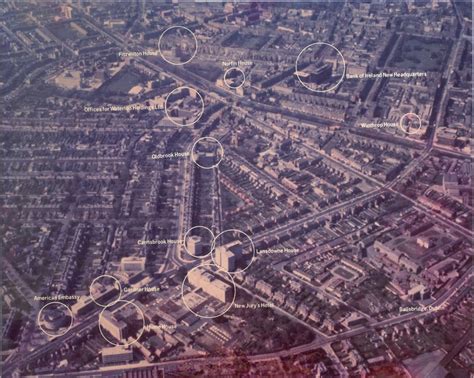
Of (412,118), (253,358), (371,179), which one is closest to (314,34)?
(412,118)

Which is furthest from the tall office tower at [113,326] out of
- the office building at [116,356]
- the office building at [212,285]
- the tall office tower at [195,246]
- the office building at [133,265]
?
the tall office tower at [195,246]

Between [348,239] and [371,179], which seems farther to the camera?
[371,179]

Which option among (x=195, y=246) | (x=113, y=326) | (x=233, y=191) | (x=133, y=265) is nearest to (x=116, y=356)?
(x=113, y=326)

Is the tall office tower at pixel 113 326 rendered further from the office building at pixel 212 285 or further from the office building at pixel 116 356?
the office building at pixel 212 285

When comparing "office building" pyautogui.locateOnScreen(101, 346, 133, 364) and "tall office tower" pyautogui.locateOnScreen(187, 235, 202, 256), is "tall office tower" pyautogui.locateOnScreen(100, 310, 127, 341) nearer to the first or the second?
"office building" pyautogui.locateOnScreen(101, 346, 133, 364)

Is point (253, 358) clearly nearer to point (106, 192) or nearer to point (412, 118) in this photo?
point (106, 192)

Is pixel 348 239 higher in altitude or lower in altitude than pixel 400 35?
lower

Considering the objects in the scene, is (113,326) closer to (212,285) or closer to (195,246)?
(212,285)

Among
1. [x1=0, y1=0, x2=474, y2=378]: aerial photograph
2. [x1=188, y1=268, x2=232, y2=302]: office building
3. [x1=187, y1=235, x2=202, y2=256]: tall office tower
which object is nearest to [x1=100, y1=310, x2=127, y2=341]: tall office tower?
[x1=0, y1=0, x2=474, y2=378]: aerial photograph
